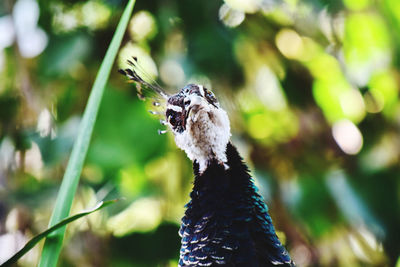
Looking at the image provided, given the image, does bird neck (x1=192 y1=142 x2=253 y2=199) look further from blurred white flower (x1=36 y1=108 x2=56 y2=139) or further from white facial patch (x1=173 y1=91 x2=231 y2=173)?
blurred white flower (x1=36 y1=108 x2=56 y2=139)

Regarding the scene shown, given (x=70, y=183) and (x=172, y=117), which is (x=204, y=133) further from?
(x=70, y=183)

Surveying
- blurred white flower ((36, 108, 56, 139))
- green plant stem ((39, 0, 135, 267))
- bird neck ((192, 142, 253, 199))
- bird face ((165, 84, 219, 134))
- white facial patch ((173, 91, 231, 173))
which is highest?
blurred white flower ((36, 108, 56, 139))

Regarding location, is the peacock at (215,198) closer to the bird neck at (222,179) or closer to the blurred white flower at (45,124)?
the bird neck at (222,179)

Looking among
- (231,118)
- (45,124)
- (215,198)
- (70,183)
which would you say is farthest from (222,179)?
A: (45,124)

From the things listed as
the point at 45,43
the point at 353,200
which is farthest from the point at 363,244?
the point at 45,43

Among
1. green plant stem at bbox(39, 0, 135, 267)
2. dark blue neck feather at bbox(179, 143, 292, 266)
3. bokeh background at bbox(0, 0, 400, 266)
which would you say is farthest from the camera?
bokeh background at bbox(0, 0, 400, 266)

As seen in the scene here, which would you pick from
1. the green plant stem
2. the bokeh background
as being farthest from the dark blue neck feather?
the bokeh background

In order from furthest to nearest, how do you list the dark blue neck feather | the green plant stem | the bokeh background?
the bokeh background < the dark blue neck feather < the green plant stem

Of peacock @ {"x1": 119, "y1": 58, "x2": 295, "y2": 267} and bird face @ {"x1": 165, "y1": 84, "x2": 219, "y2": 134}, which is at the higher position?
bird face @ {"x1": 165, "y1": 84, "x2": 219, "y2": 134}

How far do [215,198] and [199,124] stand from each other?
3.9 inches

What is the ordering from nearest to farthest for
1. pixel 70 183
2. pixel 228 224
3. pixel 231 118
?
pixel 70 183, pixel 228 224, pixel 231 118

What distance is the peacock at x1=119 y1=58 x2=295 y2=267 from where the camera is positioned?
0.59 m

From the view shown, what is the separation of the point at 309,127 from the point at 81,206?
2.34ft

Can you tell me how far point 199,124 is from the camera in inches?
23.6
